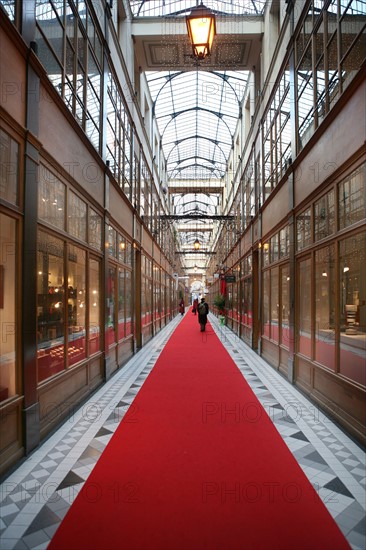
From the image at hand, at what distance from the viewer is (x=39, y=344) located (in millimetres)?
4535

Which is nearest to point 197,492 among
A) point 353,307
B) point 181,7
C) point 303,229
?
point 353,307

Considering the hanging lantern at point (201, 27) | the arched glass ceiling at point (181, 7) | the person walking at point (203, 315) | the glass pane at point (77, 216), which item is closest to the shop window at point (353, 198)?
the hanging lantern at point (201, 27)

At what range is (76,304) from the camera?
605 centimetres

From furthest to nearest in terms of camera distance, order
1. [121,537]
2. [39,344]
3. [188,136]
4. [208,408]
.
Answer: [188,136]
[208,408]
[39,344]
[121,537]

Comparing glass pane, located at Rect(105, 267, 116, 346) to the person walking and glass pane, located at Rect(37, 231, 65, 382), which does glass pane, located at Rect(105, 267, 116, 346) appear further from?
the person walking

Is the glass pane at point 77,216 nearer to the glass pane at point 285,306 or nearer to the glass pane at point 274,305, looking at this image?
the glass pane at point 285,306

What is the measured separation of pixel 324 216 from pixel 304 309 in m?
1.83

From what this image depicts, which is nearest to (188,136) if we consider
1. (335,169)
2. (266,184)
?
(266,184)

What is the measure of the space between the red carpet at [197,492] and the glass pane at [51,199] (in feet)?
8.88

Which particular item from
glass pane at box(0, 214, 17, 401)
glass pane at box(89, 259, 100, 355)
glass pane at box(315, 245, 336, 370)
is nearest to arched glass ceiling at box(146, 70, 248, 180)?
glass pane at box(89, 259, 100, 355)

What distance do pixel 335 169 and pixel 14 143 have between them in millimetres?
3881

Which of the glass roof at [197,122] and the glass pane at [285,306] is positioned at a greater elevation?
the glass roof at [197,122]

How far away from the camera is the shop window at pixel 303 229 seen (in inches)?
258

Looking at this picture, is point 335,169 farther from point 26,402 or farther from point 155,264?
point 155,264
